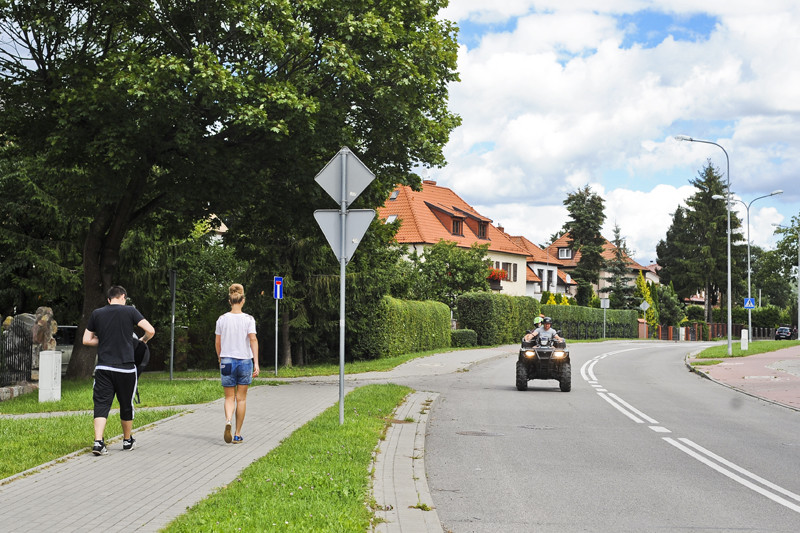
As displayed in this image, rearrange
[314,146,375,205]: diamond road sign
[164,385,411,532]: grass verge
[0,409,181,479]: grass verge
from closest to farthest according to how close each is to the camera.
Result: [164,385,411,532]: grass verge < [0,409,181,479]: grass verge < [314,146,375,205]: diamond road sign

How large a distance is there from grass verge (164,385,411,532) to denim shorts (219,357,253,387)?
881 millimetres

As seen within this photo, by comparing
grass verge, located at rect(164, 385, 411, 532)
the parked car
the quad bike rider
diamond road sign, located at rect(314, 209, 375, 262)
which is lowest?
the parked car

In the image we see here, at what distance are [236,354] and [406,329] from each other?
27451mm

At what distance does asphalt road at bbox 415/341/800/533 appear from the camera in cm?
668

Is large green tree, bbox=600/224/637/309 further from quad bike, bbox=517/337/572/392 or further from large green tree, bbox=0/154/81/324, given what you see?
quad bike, bbox=517/337/572/392

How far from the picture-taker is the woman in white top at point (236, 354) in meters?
10.1

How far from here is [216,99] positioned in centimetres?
1644

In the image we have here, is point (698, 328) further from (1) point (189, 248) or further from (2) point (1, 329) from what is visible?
(2) point (1, 329)

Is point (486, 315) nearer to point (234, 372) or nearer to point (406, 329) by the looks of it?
point (406, 329)

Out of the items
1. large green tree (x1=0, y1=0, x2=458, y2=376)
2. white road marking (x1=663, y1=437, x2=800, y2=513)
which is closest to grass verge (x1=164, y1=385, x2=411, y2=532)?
white road marking (x1=663, y1=437, x2=800, y2=513)

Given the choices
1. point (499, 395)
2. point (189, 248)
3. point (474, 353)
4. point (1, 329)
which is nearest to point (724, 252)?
point (474, 353)

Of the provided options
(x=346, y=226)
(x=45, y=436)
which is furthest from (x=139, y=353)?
(x=346, y=226)

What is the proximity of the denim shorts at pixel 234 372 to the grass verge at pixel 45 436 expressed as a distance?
5.23ft

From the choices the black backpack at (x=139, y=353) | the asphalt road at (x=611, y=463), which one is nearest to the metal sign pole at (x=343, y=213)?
the black backpack at (x=139, y=353)
